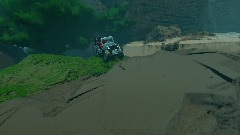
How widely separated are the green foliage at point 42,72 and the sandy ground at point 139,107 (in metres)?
0.71

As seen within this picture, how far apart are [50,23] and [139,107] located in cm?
907

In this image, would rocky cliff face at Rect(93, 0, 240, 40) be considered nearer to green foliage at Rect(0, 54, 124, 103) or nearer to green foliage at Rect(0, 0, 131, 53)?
green foliage at Rect(0, 0, 131, 53)

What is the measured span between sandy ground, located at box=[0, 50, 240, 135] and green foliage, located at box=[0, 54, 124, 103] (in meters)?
0.71

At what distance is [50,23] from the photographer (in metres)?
13.6

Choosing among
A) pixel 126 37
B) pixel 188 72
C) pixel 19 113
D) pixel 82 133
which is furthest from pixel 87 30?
pixel 82 133

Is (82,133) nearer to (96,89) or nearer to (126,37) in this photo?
(96,89)

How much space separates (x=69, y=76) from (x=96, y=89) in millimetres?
2753

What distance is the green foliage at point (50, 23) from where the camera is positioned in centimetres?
1330

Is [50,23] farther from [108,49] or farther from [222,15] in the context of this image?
[222,15]

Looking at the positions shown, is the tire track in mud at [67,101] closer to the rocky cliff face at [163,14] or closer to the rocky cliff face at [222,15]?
the rocky cliff face at [163,14]

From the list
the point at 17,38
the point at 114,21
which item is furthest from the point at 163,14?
the point at 17,38

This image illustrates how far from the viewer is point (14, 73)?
1019cm

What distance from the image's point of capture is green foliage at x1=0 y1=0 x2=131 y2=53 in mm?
13297

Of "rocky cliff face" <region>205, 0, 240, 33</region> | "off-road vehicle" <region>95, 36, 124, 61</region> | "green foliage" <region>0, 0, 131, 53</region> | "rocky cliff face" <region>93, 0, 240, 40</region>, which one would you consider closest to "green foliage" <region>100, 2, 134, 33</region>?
"green foliage" <region>0, 0, 131, 53</region>
